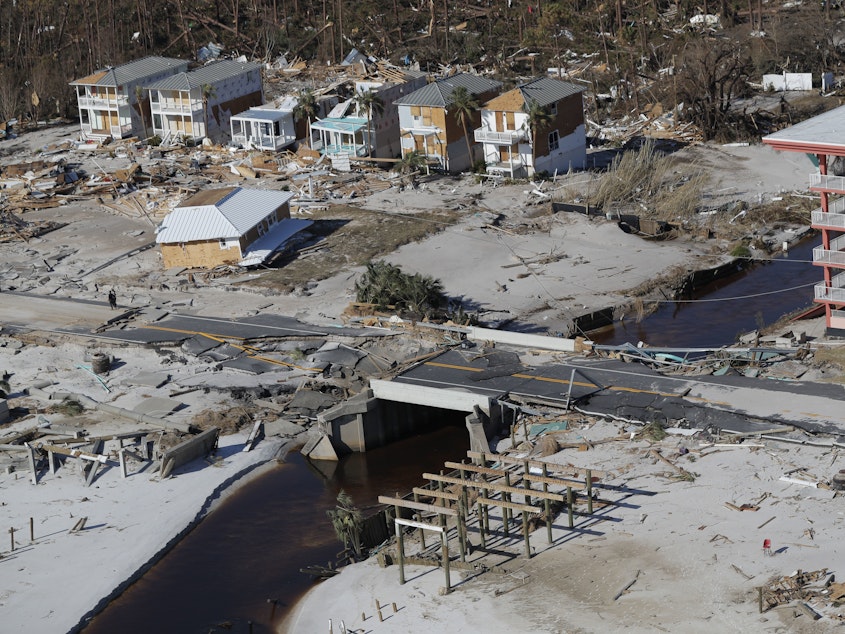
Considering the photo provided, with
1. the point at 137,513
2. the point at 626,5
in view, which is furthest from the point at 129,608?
the point at 626,5

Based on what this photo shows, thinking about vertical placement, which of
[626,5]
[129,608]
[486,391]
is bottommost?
[129,608]

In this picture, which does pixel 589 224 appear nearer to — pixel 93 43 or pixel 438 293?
pixel 438 293

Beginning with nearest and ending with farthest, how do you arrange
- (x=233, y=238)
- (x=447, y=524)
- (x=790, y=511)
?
(x=790, y=511) → (x=447, y=524) → (x=233, y=238)

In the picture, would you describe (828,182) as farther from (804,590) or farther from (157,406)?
(157,406)

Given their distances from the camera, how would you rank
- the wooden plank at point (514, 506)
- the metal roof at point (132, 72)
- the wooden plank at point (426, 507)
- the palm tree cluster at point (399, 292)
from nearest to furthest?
the wooden plank at point (514, 506) → the wooden plank at point (426, 507) → the palm tree cluster at point (399, 292) → the metal roof at point (132, 72)

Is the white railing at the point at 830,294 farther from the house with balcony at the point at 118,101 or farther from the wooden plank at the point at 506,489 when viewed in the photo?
the house with balcony at the point at 118,101

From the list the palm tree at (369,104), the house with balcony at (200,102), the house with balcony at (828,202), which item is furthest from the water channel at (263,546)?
the house with balcony at (200,102)

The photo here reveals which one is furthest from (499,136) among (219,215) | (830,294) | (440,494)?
(440,494)

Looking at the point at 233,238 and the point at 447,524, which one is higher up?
Answer: the point at 233,238
